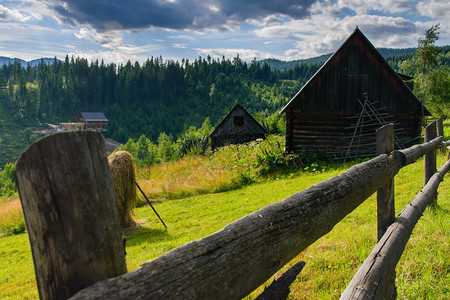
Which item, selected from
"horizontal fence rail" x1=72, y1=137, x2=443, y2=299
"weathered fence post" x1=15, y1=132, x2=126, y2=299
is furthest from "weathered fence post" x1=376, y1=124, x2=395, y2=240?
"weathered fence post" x1=15, y1=132, x2=126, y2=299

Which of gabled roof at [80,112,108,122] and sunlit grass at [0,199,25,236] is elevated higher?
gabled roof at [80,112,108,122]

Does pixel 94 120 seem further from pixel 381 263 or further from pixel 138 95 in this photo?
pixel 381 263

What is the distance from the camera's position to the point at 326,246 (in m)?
4.21

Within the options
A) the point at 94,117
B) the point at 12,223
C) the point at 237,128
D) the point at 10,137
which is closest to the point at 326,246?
the point at 12,223

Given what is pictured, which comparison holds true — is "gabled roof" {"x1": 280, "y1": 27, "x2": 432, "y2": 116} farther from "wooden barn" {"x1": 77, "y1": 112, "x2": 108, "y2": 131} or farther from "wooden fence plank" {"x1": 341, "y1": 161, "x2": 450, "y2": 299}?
"wooden barn" {"x1": 77, "y1": 112, "x2": 108, "y2": 131}

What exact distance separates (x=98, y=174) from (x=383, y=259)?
6.98ft

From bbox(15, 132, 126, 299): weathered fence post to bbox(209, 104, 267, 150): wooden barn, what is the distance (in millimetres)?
30073

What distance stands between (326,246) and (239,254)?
335cm

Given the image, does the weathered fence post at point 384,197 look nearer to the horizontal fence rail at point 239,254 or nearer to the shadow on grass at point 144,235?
the horizontal fence rail at point 239,254

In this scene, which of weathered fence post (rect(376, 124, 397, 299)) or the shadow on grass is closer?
weathered fence post (rect(376, 124, 397, 299))

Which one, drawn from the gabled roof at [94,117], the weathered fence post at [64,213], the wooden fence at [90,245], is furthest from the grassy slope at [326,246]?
the gabled roof at [94,117]

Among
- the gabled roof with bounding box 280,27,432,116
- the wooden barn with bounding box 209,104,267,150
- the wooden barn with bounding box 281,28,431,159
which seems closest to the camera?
the gabled roof with bounding box 280,27,432,116

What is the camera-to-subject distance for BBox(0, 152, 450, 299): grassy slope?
3.10m

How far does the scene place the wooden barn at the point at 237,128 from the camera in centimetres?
3136
